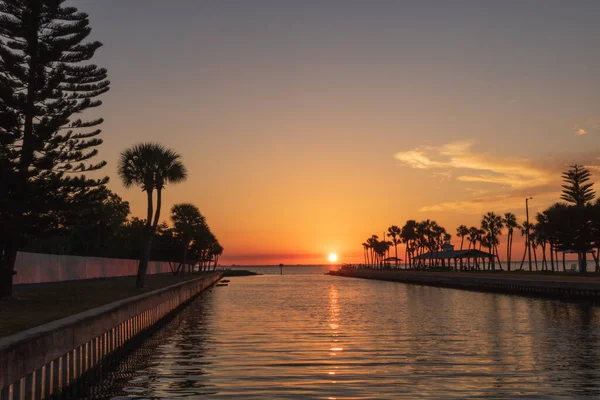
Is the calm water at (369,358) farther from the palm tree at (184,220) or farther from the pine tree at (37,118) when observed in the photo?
the palm tree at (184,220)

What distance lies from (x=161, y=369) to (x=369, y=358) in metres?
6.06

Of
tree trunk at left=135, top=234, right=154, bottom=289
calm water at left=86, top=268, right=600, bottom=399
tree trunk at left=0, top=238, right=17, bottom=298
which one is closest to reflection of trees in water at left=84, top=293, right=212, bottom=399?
calm water at left=86, top=268, right=600, bottom=399

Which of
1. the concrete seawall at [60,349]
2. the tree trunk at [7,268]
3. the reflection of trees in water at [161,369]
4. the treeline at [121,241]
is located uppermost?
the treeline at [121,241]

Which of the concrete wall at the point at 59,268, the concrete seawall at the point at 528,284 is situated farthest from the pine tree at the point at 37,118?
the concrete seawall at the point at 528,284

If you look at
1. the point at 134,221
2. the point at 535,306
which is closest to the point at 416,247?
the point at 134,221

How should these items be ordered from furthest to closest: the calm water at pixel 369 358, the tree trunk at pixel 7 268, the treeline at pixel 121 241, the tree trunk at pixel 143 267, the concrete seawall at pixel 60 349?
the treeline at pixel 121 241 → the tree trunk at pixel 143 267 → the tree trunk at pixel 7 268 → the calm water at pixel 369 358 → the concrete seawall at pixel 60 349

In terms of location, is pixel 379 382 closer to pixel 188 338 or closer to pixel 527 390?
pixel 527 390

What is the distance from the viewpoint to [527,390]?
1438 cm

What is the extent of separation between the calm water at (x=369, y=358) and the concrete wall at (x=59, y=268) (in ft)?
44.1

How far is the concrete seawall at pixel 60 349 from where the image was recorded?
34.5ft

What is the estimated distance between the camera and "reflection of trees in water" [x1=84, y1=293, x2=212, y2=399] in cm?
1509

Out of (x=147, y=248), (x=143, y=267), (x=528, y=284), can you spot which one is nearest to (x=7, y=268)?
(x=143, y=267)

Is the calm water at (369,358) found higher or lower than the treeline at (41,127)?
lower

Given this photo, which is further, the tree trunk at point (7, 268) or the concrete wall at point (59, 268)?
the concrete wall at point (59, 268)
